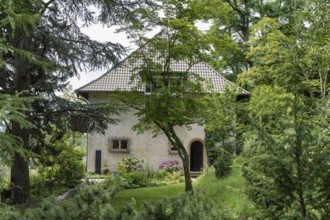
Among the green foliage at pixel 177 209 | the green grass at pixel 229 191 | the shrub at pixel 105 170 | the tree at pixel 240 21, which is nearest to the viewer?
the green foliage at pixel 177 209

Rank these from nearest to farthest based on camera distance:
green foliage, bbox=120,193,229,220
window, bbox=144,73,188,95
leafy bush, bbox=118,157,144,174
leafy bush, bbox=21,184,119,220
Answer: green foliage, bbox=120,193,229,220
leafy bush, bbox=21,184,119,220
window, bbox=144,73,188,95
leafy bush, bbox=118,157,144,174

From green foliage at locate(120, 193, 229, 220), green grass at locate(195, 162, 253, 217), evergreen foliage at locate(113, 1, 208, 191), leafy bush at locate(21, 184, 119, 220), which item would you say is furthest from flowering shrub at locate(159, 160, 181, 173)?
green foliage at locate(120, 193, 229, 220)

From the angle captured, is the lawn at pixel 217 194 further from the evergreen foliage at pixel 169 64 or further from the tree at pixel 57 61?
the tree at pixel 57 61

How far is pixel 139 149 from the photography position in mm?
22094

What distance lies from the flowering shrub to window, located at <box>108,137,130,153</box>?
7.32 ft

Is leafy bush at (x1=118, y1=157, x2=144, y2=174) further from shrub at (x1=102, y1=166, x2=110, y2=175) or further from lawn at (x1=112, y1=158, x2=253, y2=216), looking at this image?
lawn at (x1=112, y1=158, x2=253, y2=216)

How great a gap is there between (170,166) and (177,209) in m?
17.0

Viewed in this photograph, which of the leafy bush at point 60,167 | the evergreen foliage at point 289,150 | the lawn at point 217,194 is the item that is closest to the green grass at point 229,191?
the lawn at point 217,194

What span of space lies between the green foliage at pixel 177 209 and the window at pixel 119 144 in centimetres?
1803

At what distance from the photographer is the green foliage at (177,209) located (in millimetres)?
3707

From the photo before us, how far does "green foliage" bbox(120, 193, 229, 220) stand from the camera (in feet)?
12.2

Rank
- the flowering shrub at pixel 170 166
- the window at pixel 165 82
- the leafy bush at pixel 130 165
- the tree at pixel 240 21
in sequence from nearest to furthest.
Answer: the window at pixel 165 82 < the leafy bush at pixel 130 165 < the flowering shrub at pixel 170 166 < the tree at pixel 240 21

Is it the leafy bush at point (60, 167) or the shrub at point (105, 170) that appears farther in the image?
the shrub at point (105, 170)

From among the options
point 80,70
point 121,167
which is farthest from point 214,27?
point 80,70
